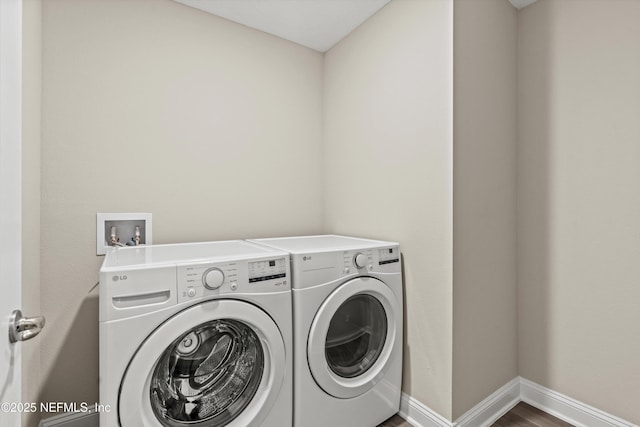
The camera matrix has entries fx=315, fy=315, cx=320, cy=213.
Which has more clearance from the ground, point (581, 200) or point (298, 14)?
point (298, 14)

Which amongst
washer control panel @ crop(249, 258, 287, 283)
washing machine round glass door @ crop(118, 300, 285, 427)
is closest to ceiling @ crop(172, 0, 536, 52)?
washer control panel @ crop(249, 258, 287, 283)

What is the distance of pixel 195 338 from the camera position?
3.86 ft

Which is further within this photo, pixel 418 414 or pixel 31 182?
pixel 418 414

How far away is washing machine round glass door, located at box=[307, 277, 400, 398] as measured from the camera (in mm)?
1367

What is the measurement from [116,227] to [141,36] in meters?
1.00

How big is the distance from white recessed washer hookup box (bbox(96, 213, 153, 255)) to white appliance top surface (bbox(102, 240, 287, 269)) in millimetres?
97

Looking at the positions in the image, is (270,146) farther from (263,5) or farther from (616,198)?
(616,198)

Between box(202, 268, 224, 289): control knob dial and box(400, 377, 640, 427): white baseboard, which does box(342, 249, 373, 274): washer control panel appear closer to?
box(202, 268, 224, 289): control knob dial

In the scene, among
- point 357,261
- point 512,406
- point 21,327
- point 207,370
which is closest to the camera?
point 21,327

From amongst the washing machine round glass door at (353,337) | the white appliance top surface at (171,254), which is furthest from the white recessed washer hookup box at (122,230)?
the washing machine round glass door at (353,337)

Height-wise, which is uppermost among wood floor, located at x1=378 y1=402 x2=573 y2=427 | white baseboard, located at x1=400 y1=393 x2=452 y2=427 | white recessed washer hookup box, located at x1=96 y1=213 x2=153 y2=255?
white recessed washer hookup box, located at x1=96 y1=213 x2=153 y2=255

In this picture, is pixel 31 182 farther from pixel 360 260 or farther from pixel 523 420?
pixel 523 420

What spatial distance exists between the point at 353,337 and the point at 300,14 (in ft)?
6.07

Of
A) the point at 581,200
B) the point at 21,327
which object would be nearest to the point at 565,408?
the point at 581,200
